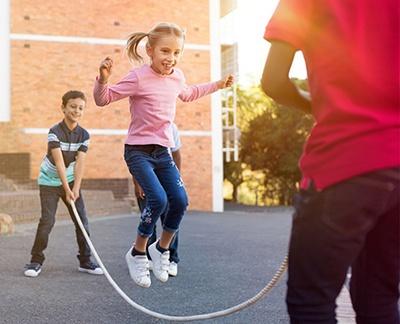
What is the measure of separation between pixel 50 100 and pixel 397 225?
701 inches

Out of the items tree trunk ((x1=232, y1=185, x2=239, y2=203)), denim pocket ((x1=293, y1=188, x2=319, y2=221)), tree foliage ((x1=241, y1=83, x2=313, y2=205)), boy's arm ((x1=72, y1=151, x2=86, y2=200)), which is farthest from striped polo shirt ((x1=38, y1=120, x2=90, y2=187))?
tree trunk ((x1=232, y1=185, x2=239, y2=203))

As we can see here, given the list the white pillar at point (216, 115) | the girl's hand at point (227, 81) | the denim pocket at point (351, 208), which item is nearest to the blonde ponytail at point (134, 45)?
the girl's hand at point (227, 81)

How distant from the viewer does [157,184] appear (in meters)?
4.09

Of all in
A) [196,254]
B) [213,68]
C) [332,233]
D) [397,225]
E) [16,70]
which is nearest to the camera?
[332,233]

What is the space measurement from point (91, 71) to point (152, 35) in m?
15.4

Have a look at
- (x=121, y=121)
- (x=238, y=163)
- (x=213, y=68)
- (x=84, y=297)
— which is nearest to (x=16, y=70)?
(x=121, y=121)

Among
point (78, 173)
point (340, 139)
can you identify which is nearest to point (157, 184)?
point (78, 173)

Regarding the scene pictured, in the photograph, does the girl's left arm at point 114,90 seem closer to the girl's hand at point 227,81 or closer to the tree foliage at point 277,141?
the girl's hand at point 227,81

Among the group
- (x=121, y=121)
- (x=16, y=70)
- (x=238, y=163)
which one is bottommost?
(x=238, y=163)

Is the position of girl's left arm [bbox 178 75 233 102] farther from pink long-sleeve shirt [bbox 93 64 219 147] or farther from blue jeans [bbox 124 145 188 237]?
blue jeans [bbox 124 145 188 237]

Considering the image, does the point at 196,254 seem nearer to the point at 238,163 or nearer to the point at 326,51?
the point at 326,51

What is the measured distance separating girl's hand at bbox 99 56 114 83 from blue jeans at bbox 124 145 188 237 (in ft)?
2.31

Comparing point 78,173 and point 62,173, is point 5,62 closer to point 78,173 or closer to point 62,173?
point 78,173

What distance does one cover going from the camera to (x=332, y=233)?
1512mm
